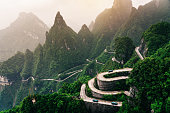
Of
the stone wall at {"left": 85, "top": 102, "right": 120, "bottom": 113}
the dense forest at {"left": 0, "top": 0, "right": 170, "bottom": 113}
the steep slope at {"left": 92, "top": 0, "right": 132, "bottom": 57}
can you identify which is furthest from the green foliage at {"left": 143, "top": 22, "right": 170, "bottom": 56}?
the steep slope at {"left": 92, "top": 0, "right": 132, "bottom": 57}

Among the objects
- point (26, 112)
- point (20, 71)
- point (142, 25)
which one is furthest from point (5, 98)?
point (142, 25)

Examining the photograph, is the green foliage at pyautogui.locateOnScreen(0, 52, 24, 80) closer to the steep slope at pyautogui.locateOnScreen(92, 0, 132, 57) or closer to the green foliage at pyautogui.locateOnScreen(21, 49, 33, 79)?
the green foliage at pyautogui.locateOnScreen(21, 49, 33, 79)

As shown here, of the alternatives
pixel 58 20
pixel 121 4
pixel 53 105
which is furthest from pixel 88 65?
pixel 121 4

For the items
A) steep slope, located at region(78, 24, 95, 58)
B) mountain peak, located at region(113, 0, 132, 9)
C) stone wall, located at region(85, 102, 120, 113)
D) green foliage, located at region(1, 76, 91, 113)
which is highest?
mountain peak, located at region(113, 0, 132, 9)

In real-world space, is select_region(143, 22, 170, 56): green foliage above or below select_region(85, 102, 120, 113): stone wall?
above

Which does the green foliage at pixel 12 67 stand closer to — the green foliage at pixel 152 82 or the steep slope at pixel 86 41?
the steep slope at pixel 86 41

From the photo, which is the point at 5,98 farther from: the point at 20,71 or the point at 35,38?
the point at 35,38

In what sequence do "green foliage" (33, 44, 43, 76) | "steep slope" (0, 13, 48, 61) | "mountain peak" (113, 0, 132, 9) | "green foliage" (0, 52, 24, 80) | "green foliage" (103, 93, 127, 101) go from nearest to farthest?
"green foliage" (103, 93, 127, 101)
"green foliage" (33, 44, 43, 76)
"green foliage" (0, 52, 24, 80)
"mountain peak" (113, 0, 132, 9)
"steep slope" (0, 13, 48, 61)
